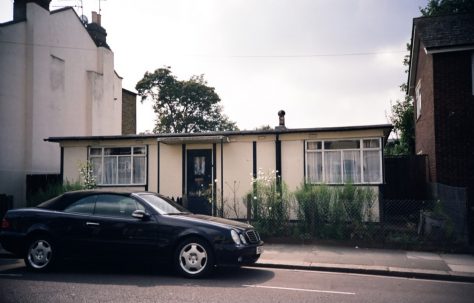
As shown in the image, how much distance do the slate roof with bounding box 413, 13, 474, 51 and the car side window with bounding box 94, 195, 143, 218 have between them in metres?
11.1

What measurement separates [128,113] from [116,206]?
2341 centimetres

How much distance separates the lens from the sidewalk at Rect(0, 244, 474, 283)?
25.0 ft

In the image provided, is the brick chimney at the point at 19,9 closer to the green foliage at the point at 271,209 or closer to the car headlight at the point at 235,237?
the green foliage at the point at 271,209

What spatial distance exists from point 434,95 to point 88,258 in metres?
11.8

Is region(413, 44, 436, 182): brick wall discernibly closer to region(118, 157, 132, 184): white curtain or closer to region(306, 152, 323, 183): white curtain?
region(306, 152, 323, 183): white curtain

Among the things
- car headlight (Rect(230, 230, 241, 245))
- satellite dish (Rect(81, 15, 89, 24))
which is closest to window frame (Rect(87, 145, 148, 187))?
car headlight (Rect(230, 230, 241, 245))

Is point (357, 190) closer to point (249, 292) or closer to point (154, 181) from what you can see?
point (249, 292)

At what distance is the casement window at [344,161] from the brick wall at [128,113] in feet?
61.2

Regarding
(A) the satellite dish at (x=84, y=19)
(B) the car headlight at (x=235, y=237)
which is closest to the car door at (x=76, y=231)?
(B) the car headlight at (x=235, y=237)

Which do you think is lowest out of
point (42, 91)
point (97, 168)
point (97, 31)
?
point (97, 168)

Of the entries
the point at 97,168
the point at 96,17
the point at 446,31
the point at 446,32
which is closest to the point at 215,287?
the point at 97,168

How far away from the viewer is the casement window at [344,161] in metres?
13.2

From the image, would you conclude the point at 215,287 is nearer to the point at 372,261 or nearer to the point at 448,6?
the point at 372,261

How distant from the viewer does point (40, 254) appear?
23.8ft
